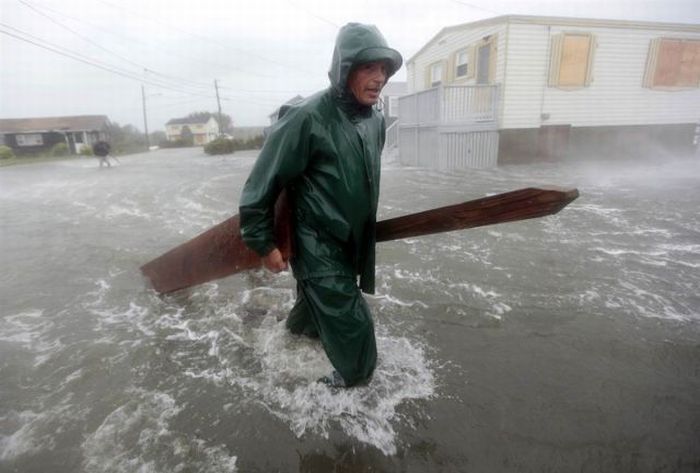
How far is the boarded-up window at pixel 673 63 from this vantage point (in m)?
14.2

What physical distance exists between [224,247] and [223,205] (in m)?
6.54

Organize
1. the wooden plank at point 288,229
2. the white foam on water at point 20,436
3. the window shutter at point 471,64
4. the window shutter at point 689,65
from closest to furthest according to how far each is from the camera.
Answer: the wooden plank at point 288,229, the white foam on water at point 20,436, the window shutter at point 689,65, the window shutter at point 471,64

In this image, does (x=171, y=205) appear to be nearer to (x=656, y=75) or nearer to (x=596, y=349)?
(x=596, y=349)

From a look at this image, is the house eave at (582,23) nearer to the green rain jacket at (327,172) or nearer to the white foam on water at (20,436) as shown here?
the green rain jacket at (327,172)

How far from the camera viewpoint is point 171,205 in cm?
924

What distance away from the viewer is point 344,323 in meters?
2.22

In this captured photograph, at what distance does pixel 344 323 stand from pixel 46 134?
58.1m

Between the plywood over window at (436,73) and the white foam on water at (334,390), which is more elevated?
the plywood over window at (436,73)

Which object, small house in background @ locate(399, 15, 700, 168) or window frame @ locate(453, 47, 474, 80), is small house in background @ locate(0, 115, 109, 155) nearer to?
window frame @ locate(453, 47, 474, 80)

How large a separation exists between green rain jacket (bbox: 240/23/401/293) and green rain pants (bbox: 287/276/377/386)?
2.8 inches

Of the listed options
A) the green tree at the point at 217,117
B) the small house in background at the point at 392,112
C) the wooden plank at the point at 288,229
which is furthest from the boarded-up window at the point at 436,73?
the green tree at the point at 217,117

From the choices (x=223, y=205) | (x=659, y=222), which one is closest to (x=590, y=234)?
(x=659, y=222)

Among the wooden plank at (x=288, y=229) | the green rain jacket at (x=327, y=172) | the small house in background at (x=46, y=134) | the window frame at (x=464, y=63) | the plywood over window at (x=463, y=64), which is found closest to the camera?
the wooden plank at (x=288, y=229)

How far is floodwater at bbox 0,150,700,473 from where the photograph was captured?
2.04 metres
